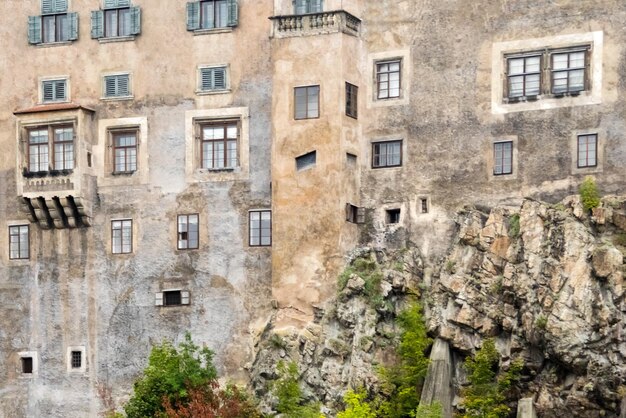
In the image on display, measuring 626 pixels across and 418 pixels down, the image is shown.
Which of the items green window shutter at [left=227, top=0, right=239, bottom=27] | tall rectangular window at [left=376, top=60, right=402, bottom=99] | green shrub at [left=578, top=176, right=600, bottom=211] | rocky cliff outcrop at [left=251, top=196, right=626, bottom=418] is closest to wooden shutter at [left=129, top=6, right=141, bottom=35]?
green window shutter at [left=227, top=0, right=239, bottom=27]

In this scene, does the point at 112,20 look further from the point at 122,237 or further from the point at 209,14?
the point at 122,237

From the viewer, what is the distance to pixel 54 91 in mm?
72500

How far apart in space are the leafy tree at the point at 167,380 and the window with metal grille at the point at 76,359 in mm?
3592

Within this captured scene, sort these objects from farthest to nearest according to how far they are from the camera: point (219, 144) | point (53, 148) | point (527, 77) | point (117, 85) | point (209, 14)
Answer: point (117, 85)
point (53, 148)
point (209, 14)
point (219, 144)
point (527, 77)

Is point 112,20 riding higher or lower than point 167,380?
higher

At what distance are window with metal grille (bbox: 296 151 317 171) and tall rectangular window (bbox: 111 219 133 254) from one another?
6.64m

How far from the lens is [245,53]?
70.2m

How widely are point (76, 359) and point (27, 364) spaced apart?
6.35ft

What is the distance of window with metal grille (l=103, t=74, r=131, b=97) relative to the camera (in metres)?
71.6

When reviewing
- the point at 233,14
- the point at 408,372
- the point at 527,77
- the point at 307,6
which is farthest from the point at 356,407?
the point at 233,14

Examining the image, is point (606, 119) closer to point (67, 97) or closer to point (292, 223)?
point (292, 223)

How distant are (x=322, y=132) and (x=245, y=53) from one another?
432 centimetres

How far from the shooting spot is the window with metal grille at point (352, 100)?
68.4 metres

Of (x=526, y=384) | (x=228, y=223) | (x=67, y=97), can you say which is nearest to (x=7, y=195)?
(x=67, y=97)
